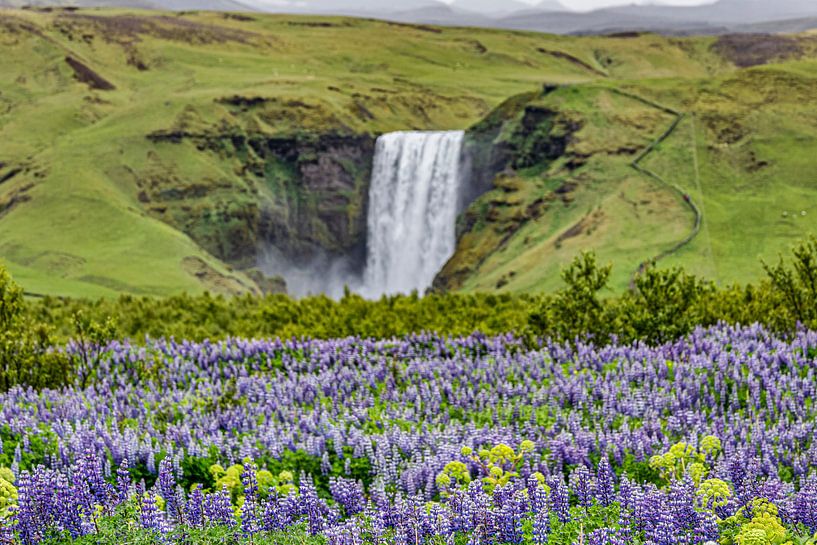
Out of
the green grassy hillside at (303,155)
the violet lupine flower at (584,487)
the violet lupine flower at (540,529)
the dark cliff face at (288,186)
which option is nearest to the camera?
the violet lupine flower at (540,529)

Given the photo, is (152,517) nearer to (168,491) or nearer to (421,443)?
(168,491)

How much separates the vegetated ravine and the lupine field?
5037 cm

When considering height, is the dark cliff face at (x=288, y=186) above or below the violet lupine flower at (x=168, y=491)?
below

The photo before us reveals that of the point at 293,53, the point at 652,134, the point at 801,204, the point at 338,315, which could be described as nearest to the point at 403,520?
the point at 338,315

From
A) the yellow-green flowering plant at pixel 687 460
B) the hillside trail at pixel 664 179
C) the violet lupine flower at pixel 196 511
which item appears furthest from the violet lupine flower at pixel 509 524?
the hillside trail at pixel 664 179

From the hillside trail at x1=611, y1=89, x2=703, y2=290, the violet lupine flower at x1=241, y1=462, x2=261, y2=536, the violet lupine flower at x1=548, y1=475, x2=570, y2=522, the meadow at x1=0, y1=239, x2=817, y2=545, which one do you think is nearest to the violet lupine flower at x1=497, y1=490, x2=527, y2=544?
the meadow at x1=0, y1=239, x2=817, y2=545

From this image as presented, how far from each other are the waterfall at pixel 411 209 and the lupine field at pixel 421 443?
175 ft

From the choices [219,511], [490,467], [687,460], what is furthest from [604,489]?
[219,511]

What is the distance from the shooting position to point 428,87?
373 ft

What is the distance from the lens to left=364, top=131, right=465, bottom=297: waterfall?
2761 inches

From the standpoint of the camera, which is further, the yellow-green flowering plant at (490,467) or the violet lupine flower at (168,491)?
the violet lupine flower at (168,491)

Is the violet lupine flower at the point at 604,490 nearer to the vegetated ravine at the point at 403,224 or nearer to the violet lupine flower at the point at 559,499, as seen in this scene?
the violet lupine flower at the point at 559,499

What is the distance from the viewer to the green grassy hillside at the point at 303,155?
46.7 meters

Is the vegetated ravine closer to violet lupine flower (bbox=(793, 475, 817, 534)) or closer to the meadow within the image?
the meadow
